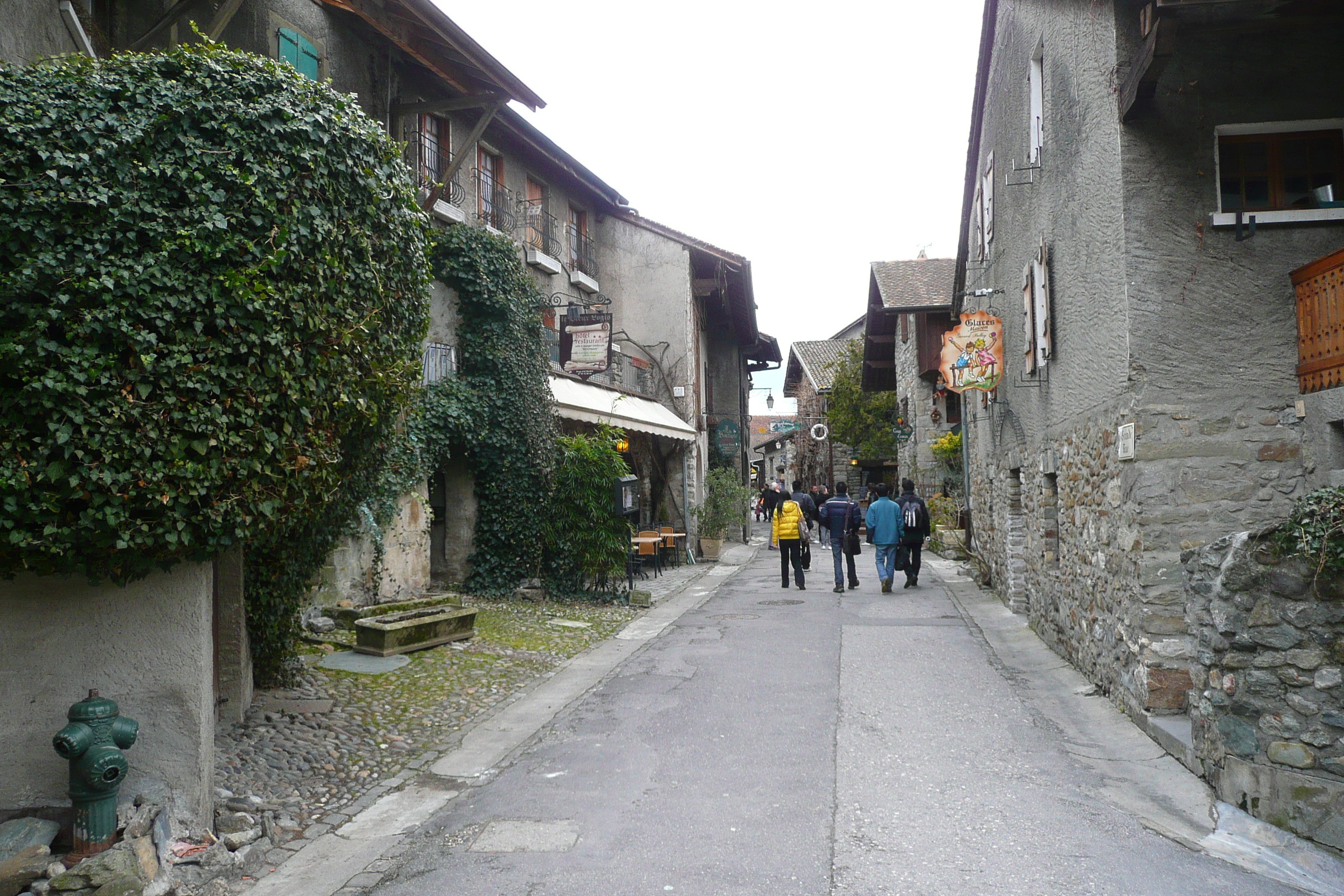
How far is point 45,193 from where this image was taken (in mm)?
4082

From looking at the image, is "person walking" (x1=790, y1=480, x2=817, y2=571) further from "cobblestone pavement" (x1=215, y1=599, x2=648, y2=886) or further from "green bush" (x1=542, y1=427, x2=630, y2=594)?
"cobblestone pavement" (x1=215, y1=599, x2=648, y2=886)

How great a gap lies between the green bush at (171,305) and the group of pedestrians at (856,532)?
1035 cm

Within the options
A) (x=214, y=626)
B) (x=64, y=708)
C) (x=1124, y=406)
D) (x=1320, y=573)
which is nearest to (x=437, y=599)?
(x=214, y=626)

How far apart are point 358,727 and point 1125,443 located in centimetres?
585

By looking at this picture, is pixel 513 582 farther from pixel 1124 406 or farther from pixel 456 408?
pixel 1124 406

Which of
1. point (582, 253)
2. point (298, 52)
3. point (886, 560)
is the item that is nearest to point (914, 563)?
point (886, 560)

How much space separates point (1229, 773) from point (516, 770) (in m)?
4.12

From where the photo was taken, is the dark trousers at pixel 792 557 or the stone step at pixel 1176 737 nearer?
the stone step at pixel 1176 737

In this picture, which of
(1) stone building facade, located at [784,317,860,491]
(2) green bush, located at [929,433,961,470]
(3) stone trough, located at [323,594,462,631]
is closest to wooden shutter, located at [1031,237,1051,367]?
(3) stone trough, located at [323,594,462,631]

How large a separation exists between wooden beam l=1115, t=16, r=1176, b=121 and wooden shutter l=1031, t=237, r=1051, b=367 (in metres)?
2.40

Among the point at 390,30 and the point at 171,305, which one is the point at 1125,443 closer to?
the point at 171,305

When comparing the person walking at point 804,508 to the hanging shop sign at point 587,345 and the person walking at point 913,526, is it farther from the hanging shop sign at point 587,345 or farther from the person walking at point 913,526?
the hanging shop sign at point 587,345

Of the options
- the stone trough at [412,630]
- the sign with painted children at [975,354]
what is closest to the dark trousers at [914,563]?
the sign with painted children at [975,354]

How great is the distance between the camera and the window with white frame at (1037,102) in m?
8.83
